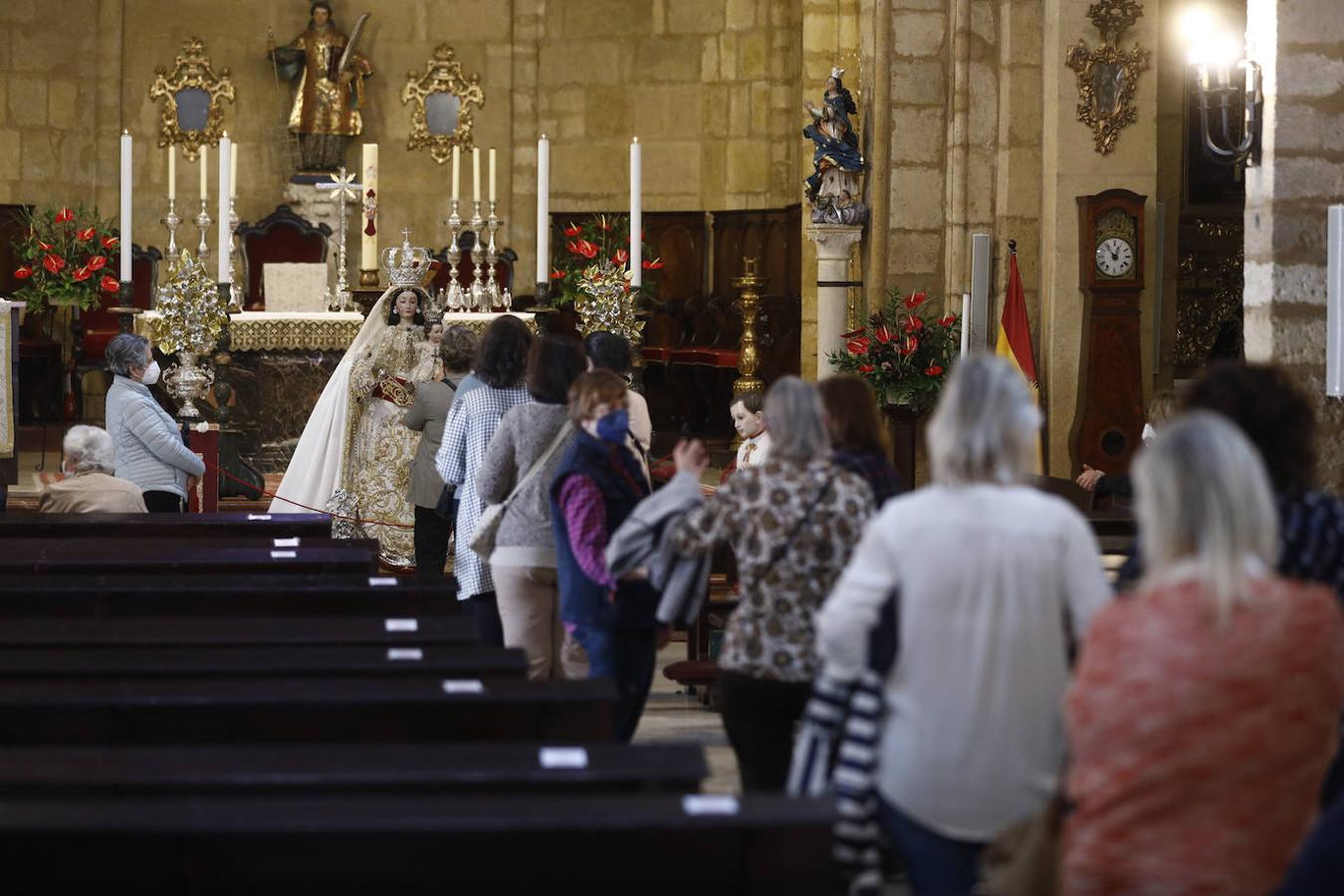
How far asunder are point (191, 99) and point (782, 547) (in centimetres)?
1341

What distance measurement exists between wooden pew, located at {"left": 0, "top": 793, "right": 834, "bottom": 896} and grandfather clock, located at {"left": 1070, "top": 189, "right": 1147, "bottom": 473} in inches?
260

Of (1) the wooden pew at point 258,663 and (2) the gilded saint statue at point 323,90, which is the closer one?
(1) the wooden pew at point 258,663

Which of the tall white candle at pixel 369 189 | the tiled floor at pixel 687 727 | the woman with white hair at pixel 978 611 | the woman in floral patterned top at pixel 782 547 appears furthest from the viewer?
the tall white candle at pixel 369 189

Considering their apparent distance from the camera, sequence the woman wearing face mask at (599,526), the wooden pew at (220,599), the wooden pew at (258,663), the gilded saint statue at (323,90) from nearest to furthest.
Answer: the wooden pew at (258,663) → the woman wearing face mask at (599,526) → the wooden pew at (220,599) → the gilded saint statue at (323,90)

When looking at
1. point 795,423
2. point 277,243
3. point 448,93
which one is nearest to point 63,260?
point 277,243

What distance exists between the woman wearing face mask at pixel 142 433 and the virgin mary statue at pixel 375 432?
990 mm

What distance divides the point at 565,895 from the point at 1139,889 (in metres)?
0.85

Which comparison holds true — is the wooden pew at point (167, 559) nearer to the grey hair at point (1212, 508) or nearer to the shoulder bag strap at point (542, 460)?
the shoulder bag strap at point (542, 460)

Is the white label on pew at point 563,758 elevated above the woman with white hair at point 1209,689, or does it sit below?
below

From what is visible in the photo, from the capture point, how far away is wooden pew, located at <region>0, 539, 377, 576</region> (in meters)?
5.95

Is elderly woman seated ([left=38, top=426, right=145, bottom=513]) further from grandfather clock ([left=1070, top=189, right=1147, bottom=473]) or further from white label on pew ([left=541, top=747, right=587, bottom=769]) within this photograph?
grandfather clock ([left=1070, top=189, right=1147, bottom=473])

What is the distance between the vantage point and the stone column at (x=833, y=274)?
1164 centimetres

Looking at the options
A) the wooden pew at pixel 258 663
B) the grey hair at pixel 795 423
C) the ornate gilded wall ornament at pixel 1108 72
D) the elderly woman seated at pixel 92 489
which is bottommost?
the wooden pew at pixel 258 663

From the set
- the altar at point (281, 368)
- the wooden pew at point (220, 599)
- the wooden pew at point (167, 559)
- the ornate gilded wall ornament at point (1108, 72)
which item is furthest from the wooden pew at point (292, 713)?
the altar at point (281, 368)
